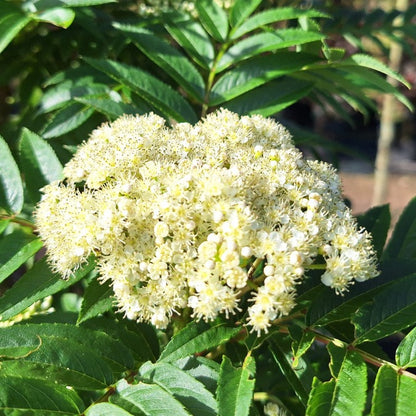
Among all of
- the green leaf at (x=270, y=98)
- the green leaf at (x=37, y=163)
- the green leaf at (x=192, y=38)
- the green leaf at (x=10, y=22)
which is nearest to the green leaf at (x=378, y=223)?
the green leaf at (x=270, y=98)

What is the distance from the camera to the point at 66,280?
1.26 metres

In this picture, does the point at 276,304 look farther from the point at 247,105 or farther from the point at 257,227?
the point at 247,105

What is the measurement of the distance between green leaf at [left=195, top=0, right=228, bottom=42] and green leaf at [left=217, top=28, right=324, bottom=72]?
6 centimetres

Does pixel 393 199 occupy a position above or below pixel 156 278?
above

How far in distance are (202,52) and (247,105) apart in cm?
22

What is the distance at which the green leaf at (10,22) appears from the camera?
54.7 inches

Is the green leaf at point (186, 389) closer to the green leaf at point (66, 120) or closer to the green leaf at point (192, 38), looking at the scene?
the green leaf at point (66, 120)

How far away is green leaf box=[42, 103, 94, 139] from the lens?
5.47ft

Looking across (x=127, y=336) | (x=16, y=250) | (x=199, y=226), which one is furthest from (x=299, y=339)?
(x=16, y=250)

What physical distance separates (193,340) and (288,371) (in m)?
0.23

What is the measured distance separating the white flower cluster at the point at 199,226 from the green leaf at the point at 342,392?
0.50ft

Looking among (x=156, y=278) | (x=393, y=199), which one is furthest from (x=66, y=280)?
(x=393, y=199)

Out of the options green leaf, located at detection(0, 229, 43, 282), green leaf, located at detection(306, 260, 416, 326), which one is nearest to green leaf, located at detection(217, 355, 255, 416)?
green leaf, located at detection(306, 260, 416, 326)

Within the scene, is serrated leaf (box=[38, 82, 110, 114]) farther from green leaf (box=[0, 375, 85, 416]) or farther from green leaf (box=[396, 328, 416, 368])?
green leaf (box=[396, 328, 416, 368])
